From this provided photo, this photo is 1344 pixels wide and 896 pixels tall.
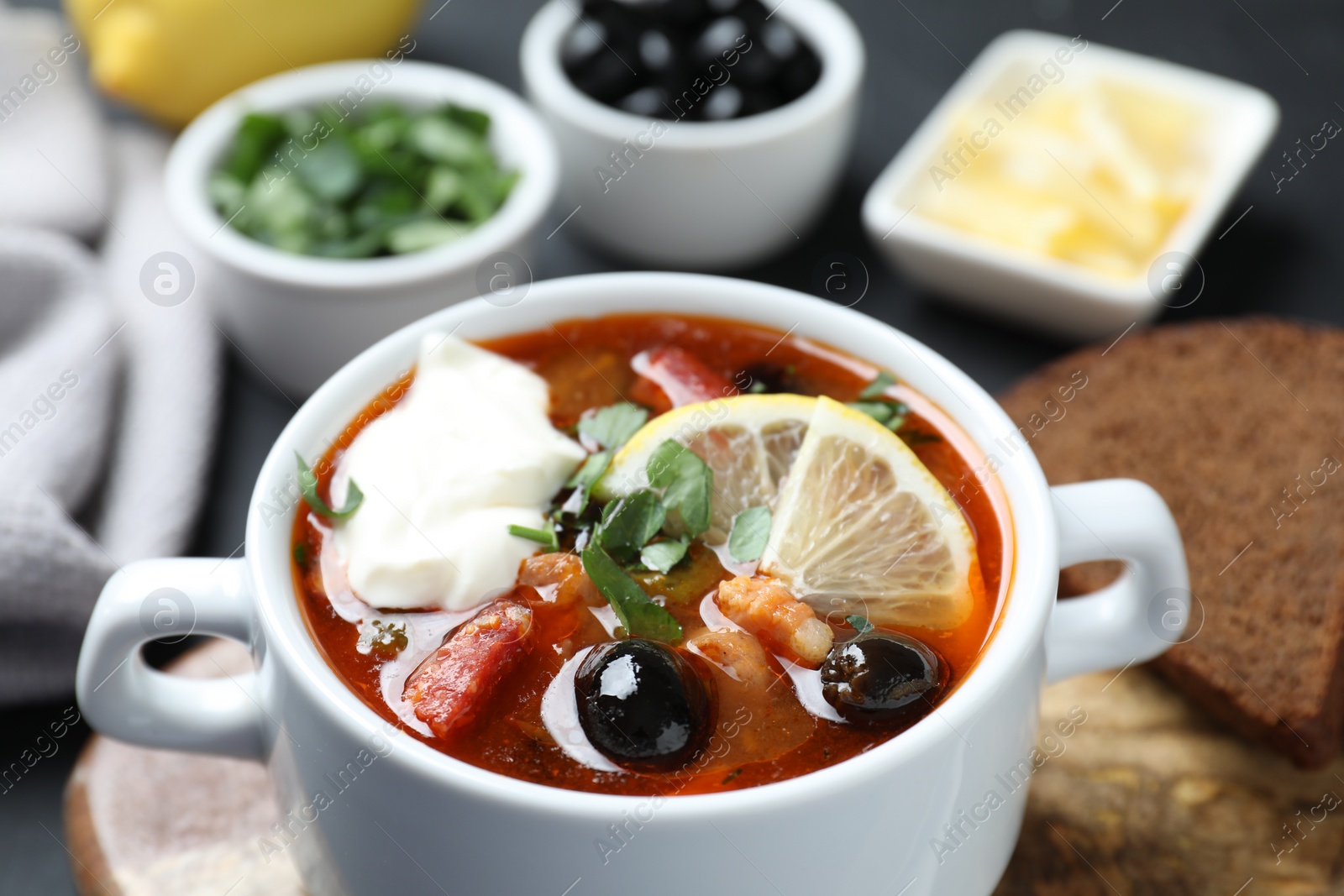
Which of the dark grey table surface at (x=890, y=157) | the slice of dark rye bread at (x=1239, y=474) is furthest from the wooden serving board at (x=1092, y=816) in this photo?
the dark grey table surface at (x=890, y=157)

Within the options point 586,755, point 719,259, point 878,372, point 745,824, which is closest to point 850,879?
point 745,824

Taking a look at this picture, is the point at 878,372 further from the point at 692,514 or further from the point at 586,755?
the point at 586,755

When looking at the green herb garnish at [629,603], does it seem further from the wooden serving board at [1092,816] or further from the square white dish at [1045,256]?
the square white dish at [1045,256]

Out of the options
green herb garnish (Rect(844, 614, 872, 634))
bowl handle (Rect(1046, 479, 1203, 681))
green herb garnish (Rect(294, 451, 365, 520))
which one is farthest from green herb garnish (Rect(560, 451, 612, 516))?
bowl handle (Rect(1046, 479, 1203, 681))

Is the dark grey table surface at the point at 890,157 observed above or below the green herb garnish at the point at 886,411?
below

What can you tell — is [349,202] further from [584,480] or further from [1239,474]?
[1239,474]

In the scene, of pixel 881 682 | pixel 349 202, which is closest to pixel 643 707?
pixel 881 682

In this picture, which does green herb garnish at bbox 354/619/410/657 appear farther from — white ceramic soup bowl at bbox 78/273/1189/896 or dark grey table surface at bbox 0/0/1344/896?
dark grey table surface at bbox 0/0/1344/896
